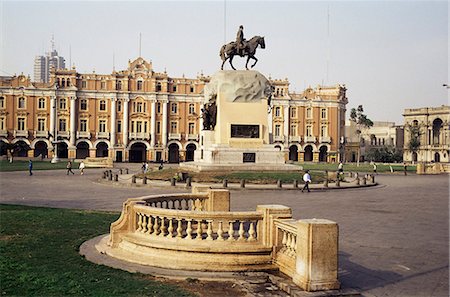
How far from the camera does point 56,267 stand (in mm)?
9141

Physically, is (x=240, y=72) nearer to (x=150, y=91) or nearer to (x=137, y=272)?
(x=137, y=272)

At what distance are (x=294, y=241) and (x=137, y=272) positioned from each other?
2.87 m

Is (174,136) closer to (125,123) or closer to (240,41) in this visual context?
(125,123)

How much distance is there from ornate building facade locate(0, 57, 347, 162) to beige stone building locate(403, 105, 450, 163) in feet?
101

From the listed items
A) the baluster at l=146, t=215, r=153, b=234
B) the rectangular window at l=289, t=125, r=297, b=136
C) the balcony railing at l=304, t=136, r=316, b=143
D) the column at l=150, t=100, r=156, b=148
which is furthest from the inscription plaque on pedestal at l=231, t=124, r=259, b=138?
the balcony railing at l=304, t=136, r=316, b=143

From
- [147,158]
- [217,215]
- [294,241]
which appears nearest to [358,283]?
[294,241]

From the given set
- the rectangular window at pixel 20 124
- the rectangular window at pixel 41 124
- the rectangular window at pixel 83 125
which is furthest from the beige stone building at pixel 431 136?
the rectangular window at pixel 20 124

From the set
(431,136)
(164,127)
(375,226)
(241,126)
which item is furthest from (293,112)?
(375,226)

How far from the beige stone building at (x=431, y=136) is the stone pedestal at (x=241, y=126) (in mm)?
85463

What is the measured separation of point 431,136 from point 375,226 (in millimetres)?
108437

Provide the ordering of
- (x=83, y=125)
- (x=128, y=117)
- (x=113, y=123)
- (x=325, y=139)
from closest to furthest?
(x=83, y=125) → (x=113, y=123) → (x=128, y=117) → (x=325, y=139)

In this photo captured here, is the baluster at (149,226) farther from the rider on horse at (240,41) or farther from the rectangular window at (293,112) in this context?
the rectangular window at (293,112)

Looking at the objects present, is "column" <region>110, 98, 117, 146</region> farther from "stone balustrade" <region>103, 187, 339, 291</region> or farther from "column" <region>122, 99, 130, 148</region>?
"stone balustrade" <region>103, 187, 339, 291</region>

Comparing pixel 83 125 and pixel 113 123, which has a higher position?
pixel 113 123
